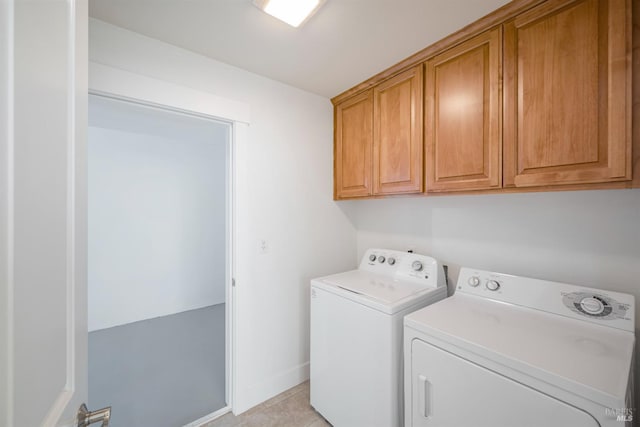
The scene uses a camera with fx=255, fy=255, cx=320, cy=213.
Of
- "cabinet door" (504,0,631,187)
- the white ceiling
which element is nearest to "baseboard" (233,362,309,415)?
"cabinet door" (504,0,631,187)

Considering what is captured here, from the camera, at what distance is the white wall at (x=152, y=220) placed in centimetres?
305

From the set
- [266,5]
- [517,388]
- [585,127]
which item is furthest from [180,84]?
[517,388]

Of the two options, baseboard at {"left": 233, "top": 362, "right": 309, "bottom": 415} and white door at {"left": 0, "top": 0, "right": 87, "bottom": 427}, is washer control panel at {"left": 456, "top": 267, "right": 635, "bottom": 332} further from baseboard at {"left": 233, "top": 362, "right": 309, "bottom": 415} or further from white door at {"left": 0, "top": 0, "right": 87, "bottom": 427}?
white door at {"left": 0, "top": 0, "right": 87, "bottom": 427}

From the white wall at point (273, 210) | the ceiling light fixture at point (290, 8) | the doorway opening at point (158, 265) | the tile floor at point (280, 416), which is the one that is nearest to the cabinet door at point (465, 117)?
the ceiling light fixture at point (290, 8)

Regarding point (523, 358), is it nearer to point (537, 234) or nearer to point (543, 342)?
point (543, 342)

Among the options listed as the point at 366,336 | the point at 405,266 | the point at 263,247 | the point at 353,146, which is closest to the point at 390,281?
the point at 405,266

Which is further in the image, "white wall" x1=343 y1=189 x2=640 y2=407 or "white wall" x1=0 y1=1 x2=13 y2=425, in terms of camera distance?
"white wall" x1=343 y1=189 x2=640 y2=407

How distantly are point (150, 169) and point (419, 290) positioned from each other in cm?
354

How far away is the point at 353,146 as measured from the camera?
2.17 meters

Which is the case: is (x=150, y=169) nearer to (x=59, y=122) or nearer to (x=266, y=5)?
(x=266, y=5)

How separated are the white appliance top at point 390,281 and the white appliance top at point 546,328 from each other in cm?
15

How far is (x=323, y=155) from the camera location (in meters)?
2.32

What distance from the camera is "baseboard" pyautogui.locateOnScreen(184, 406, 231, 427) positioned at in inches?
66.9

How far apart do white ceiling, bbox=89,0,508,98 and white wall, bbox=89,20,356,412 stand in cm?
14
